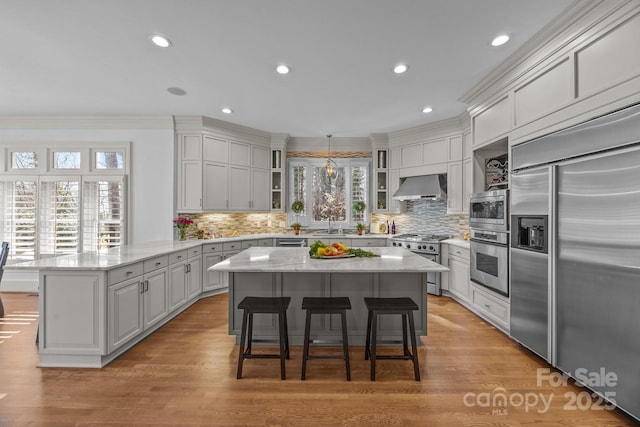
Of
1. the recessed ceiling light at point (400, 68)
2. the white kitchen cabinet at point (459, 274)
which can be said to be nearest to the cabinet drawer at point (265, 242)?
the white kitchen cabinet at point (459, 274)

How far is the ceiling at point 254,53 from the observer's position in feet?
7.66

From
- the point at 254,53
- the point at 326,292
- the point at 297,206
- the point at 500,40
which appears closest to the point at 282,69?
the point at 254,53

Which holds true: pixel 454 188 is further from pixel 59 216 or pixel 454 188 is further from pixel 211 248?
pixel 59 216

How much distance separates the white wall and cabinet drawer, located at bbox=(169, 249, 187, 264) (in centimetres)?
108

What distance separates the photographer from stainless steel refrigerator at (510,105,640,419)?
1857 millimetres

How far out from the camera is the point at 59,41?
276 cm

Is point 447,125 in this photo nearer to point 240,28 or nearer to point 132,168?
point 240,28

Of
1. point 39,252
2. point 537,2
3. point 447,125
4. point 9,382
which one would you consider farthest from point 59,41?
point 447,125

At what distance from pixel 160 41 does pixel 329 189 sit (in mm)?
4017

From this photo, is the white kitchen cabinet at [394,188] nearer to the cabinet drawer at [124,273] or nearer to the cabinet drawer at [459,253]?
the cabinet drawer at [459,253]

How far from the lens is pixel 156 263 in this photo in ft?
11.0

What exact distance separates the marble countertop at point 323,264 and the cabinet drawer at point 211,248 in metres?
1.78

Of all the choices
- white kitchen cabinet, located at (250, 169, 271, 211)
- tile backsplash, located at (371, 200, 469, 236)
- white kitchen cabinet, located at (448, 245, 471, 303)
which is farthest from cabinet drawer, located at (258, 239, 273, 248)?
white kitchen cabinet, located at (448, 245, 471, 303)

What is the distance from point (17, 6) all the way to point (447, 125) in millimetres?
5342
